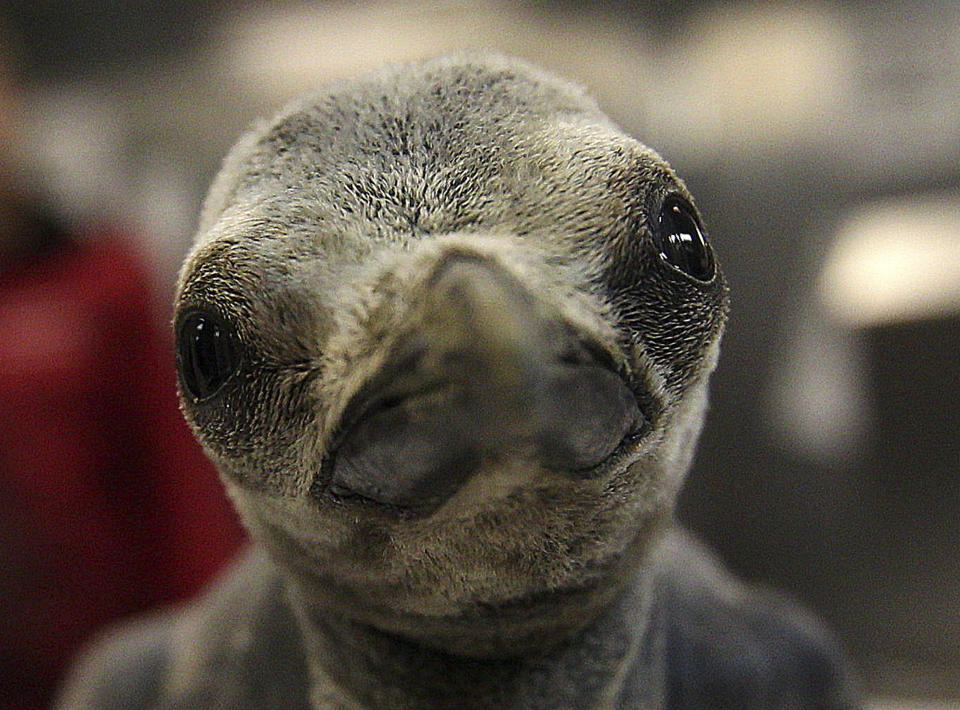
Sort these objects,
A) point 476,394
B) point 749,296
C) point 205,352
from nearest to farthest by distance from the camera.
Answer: point 476,394 → point 205,352 → point 749,296

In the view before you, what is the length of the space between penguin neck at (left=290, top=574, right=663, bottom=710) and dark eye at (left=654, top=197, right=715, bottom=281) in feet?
0.64

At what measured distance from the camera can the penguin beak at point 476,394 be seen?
0.33 m

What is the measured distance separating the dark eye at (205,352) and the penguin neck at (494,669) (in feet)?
0.56

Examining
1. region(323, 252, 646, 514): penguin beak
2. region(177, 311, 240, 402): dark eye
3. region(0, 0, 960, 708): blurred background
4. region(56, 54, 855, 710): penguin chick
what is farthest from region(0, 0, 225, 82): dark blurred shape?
region(323, 252, 646, 514): penguin beak

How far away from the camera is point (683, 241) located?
45 cm

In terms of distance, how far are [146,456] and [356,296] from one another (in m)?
0.87

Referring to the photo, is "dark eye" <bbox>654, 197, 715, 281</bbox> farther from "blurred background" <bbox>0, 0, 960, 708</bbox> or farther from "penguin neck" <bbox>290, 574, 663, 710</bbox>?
"blurred background" <bbox>0, 0, 960, 708</bbox>

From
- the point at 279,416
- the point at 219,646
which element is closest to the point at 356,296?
the point at 279,416

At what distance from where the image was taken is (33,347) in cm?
109

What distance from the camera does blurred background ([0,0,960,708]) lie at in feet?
3.62

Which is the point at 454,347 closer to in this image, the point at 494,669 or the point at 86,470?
the point at 494,669

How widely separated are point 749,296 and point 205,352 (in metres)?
0.76

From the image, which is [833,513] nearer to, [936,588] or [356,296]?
[936,588]

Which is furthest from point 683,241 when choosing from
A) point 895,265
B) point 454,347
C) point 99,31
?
point 99,31
